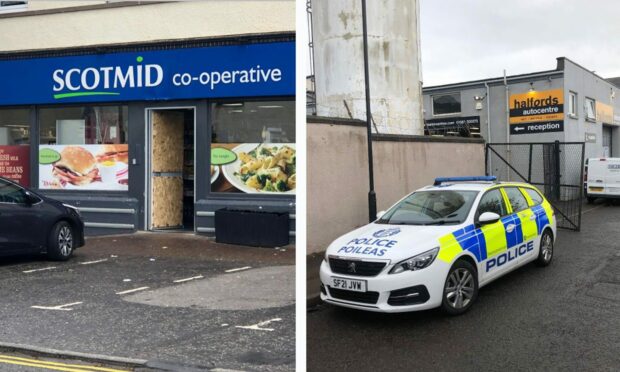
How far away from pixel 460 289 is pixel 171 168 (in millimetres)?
7854

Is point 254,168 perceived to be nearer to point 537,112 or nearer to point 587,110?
point 587,110

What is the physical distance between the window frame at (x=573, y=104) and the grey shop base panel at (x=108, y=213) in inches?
596

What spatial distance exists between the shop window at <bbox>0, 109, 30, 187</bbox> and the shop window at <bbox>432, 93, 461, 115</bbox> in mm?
15460

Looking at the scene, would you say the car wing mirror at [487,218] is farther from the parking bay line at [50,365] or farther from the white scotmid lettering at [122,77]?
the white scotmid lettering at [122,77]

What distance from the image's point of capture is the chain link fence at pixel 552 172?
37.1ft

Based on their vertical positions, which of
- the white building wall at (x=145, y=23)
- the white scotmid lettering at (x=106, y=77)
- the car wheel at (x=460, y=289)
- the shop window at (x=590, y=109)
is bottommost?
the car wheel at (x=460, y=289)

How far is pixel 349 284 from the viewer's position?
5.07m

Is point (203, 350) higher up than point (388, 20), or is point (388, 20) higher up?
point (388, 20)

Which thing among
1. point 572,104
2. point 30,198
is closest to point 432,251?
point 30,198

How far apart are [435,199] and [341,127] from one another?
196 centimetres

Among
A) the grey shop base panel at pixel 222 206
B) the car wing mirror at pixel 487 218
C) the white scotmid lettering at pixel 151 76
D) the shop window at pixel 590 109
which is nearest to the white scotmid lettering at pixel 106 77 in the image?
the white scotmid lettering at pixel 151 76

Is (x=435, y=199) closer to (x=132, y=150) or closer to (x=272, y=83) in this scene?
(x=272, y=83)

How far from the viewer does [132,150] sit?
11641 mm

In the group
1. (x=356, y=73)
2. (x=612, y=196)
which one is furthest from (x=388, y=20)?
(x=612, y=196)
